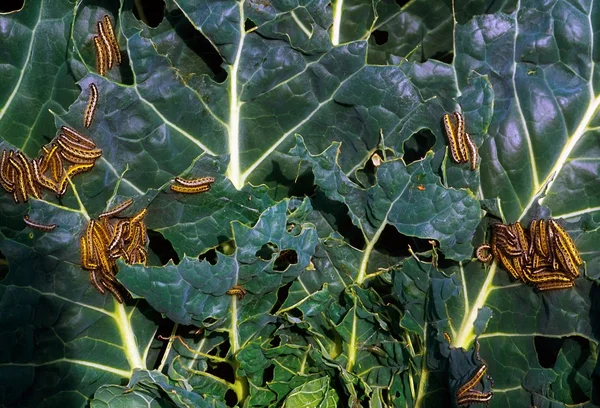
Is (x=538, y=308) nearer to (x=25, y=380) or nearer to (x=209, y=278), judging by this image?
(x=209, y=278)

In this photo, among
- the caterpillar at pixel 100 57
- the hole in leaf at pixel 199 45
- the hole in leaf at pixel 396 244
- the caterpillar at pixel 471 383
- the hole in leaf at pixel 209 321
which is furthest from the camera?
the hole in leaf at pixel 199 45

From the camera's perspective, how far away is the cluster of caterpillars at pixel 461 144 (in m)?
3.80

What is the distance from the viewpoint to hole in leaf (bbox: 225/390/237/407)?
406 centimetres

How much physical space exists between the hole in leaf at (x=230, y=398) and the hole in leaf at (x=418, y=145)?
1623 millimetres

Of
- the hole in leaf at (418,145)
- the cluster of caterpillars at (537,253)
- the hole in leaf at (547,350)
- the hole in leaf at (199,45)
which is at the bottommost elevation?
the hole in leaf at (547,350)

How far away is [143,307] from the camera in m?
3.95

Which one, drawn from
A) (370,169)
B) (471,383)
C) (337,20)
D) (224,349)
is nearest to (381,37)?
(337,20)

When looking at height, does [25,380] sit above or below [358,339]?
above

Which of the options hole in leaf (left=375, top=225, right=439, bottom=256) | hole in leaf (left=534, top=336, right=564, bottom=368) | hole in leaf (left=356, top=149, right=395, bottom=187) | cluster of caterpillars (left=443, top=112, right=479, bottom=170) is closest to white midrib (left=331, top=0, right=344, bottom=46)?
hole in leaf (left=356, top=149, right=395, bottom=187)

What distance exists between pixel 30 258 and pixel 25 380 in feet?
2.09

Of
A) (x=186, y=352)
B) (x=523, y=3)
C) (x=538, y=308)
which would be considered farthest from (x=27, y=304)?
(x=523, y=3)

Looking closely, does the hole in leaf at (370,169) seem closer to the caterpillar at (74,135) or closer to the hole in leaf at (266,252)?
the hole in leaf at (266,252)

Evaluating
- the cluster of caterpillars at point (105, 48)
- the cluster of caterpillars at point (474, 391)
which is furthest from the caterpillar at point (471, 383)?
the cluster of caterpillars at point (105, 48)

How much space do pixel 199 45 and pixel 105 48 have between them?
54 centimetres
